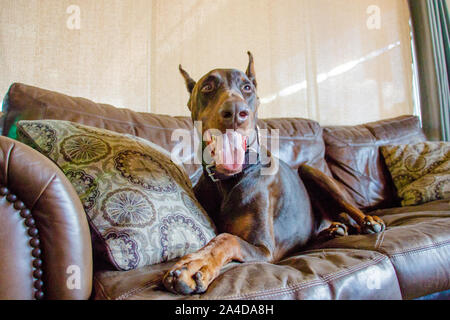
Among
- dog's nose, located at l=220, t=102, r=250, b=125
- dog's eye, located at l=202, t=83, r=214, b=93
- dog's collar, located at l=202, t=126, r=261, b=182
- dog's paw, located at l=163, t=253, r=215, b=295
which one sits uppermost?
dog's eye, located at l=202, t=83, r=214, b=93

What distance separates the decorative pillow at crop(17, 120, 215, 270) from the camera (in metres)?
0.93

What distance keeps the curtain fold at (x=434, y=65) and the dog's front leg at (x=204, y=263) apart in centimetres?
353

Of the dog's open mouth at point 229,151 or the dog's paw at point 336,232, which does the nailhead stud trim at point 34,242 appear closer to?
the dog's open mouth at point 229,151

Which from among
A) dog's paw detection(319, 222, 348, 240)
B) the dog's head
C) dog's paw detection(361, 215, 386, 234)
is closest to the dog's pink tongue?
the dog's head

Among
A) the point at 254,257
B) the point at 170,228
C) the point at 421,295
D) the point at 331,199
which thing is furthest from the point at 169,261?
the point at 331,199

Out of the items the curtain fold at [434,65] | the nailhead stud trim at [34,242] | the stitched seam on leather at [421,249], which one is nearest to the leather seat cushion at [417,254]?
the stitched seam on leather at [421,249]

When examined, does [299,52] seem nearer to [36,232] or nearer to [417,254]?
[417,254]

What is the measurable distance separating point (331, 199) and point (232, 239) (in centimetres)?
120

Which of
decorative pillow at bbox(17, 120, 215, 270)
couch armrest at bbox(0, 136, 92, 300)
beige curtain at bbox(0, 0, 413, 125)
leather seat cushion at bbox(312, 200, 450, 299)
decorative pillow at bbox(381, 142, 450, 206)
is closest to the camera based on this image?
couch armrest at bbox(0, 136, 92, 300)

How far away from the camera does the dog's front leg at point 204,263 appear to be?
764mm

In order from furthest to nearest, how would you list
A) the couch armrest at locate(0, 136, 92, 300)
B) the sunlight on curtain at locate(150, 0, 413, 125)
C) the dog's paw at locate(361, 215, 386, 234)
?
the sunlight on curtain at locate(150, 0, 413, 125)
the dog's paw at locate(361, 215, 386, 234)
the couch armrest at locate(0, 136, 92, 300)

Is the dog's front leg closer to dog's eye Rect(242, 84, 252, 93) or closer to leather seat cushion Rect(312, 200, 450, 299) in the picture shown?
leather seat cushion Rect(312, 200, 450, 299)

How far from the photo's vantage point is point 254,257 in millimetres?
1183
